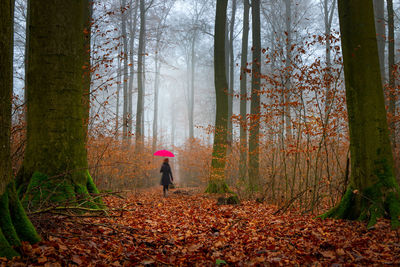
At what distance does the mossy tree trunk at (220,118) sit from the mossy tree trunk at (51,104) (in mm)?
5947

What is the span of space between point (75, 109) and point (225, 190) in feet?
21.0

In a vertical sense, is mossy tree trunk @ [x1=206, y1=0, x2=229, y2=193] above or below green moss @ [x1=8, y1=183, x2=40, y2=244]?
above

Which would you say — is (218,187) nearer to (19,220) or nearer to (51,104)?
(51,104)

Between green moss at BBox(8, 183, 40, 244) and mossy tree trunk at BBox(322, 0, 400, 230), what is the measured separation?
4.20m

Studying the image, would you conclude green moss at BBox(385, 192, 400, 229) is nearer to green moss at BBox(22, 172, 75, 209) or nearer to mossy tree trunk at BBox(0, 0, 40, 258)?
green moss at BBox(22, 172, 75, 209)

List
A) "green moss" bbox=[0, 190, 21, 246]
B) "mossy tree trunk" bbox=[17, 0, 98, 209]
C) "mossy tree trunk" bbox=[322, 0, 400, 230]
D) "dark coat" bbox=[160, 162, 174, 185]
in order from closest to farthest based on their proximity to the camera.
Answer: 1. "green moss" bbox=[0, 190, 21, 246]
2. "mossy tree trunk" bbox=[17, 0, 98, 209]
3. "mossy tree trunk" bbox=[322, 0, 400, 230]
4. "dark coat" bbox=[160, 162, 174, 185]

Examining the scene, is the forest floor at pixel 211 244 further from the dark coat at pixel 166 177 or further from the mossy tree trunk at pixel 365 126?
the dark coat at pixel 166 177

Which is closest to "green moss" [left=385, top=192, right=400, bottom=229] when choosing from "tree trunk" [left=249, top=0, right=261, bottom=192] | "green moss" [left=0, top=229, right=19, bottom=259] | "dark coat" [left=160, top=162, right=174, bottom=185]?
"tree trunk" [left=249, top=0, right=261, bottom=192]

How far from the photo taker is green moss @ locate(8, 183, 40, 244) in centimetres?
248

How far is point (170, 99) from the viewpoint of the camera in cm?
4194

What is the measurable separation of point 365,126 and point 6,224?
4.66 meters

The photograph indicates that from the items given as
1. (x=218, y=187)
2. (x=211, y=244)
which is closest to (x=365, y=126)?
(x=211, y=244)

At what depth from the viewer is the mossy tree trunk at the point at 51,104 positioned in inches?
146

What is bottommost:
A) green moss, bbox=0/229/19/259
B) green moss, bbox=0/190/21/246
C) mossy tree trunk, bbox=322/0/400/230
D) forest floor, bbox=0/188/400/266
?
forest floor, bbox=0/188/400/266
